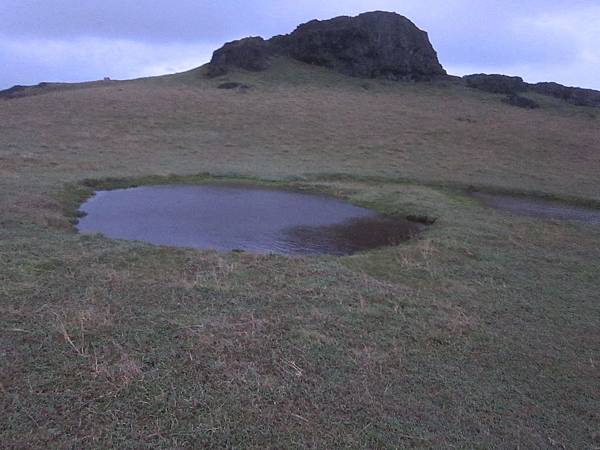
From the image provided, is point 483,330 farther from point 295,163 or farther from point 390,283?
point 295,163

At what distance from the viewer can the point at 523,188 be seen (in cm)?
2664

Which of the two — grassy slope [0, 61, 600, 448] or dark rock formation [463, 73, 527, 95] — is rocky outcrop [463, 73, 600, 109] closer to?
dark rock formation [463, 73, 527, 95]

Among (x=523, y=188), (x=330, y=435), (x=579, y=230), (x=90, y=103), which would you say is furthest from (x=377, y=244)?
(x=90, y=103)

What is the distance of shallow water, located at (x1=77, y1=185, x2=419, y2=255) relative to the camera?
14.7 metres

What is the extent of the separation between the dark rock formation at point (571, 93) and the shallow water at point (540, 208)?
4469 cm

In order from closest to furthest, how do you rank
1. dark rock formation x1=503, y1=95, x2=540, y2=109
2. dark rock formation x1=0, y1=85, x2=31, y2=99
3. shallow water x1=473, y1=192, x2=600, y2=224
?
shallow water x1=473, y1=192, x2=600, y2=224 < dark rock formation x1=503, y1=95, x2=540, y2=109 < dark rock formation x1=0, y1=85, x2=31, y2=99

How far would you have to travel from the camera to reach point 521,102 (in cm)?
5809

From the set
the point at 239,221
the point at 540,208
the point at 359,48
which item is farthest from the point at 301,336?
the point at 359,48

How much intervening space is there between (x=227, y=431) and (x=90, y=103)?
43140 millimetres

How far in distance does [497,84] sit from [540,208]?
49375 mm

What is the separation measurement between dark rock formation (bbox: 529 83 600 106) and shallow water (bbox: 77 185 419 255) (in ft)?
177

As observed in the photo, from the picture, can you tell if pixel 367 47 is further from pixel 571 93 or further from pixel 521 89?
pixel 571 93

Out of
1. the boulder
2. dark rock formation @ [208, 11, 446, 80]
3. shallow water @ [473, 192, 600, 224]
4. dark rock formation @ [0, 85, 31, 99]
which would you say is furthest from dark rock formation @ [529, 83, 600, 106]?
dark rock formation @ [0, 85, 31, 99]

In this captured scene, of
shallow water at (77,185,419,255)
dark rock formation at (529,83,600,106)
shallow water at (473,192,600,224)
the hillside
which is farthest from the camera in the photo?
dark rock formation at (529,83,600,106)
